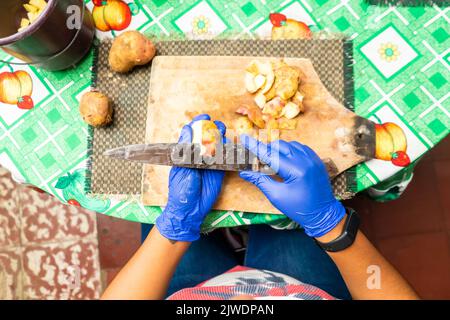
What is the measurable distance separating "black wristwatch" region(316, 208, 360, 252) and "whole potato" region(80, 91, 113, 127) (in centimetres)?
85

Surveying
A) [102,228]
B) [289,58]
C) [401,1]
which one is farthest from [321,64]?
[102,228]

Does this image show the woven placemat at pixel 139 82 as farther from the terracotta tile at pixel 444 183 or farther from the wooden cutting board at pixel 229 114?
the terracotta tile at pixel 444 183

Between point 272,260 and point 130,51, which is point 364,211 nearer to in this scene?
point 272,260

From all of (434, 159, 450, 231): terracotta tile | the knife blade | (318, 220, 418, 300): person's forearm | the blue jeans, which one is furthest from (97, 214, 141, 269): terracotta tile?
(434, 159, 450, 231): terracotta tile

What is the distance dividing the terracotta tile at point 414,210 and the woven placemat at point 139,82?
1.05 metres

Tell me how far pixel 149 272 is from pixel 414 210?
1.54 m

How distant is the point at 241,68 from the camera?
1.33 meters

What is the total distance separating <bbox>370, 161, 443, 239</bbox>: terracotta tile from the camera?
2.14 metres

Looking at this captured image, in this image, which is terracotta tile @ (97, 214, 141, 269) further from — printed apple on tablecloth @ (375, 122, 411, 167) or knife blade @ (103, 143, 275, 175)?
printed apple on tablecloth @ (375, 122, 411, 167)

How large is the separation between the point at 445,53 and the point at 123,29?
112 cm

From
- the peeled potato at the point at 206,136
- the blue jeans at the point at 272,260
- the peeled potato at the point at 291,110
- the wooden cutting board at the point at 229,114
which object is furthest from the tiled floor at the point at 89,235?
the peeled potato at the point at 206,136

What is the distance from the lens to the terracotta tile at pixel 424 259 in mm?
2066

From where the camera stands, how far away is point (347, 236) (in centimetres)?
129
